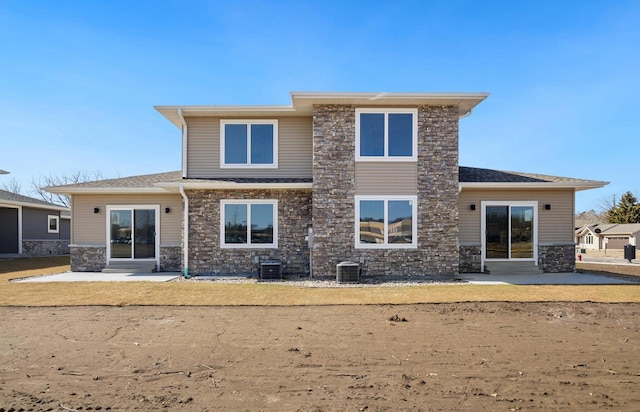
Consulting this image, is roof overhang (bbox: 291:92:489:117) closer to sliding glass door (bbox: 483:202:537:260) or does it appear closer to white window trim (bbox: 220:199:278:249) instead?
white window trim (bbox: 220:199:278:249)

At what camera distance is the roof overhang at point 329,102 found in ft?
A: 36.0

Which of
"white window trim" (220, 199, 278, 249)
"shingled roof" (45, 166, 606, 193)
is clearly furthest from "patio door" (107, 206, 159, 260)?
"white window trim" (220, 199, 278, 249)

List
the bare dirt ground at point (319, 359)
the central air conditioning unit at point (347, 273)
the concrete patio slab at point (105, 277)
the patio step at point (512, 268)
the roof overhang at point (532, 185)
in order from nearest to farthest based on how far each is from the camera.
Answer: the bare dirt ground at point (319, 359)
the central air conditioning unit at point (347, 273)
the concrete patio slab at point (105, 277)
the roof overhang at point (532, 185)
the patio step at point (512, 268)

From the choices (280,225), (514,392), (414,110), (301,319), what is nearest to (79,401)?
(301,319)

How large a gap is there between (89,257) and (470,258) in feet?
46.9

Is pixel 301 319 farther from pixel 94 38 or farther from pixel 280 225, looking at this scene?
pixel 94 38

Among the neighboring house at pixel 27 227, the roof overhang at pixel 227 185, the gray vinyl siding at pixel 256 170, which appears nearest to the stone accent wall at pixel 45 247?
the neighboring house at pixel 27 227

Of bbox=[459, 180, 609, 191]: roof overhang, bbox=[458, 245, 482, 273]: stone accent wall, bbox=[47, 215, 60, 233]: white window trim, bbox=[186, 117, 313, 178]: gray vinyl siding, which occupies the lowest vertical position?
bbox=[458, 245, 482, 273]: stone accent wall

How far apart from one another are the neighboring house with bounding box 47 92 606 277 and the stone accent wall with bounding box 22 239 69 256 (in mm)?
11079

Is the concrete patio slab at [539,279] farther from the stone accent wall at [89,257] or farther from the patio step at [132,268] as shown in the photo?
the stone accent wall at [89,257]

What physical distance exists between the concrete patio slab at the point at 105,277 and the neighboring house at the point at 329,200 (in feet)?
2.13

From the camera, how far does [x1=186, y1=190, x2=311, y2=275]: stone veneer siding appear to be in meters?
12.1

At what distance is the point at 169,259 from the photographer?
43.5ft

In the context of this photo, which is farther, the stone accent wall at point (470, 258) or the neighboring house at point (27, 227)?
the neighboring house at point (27, 227)
